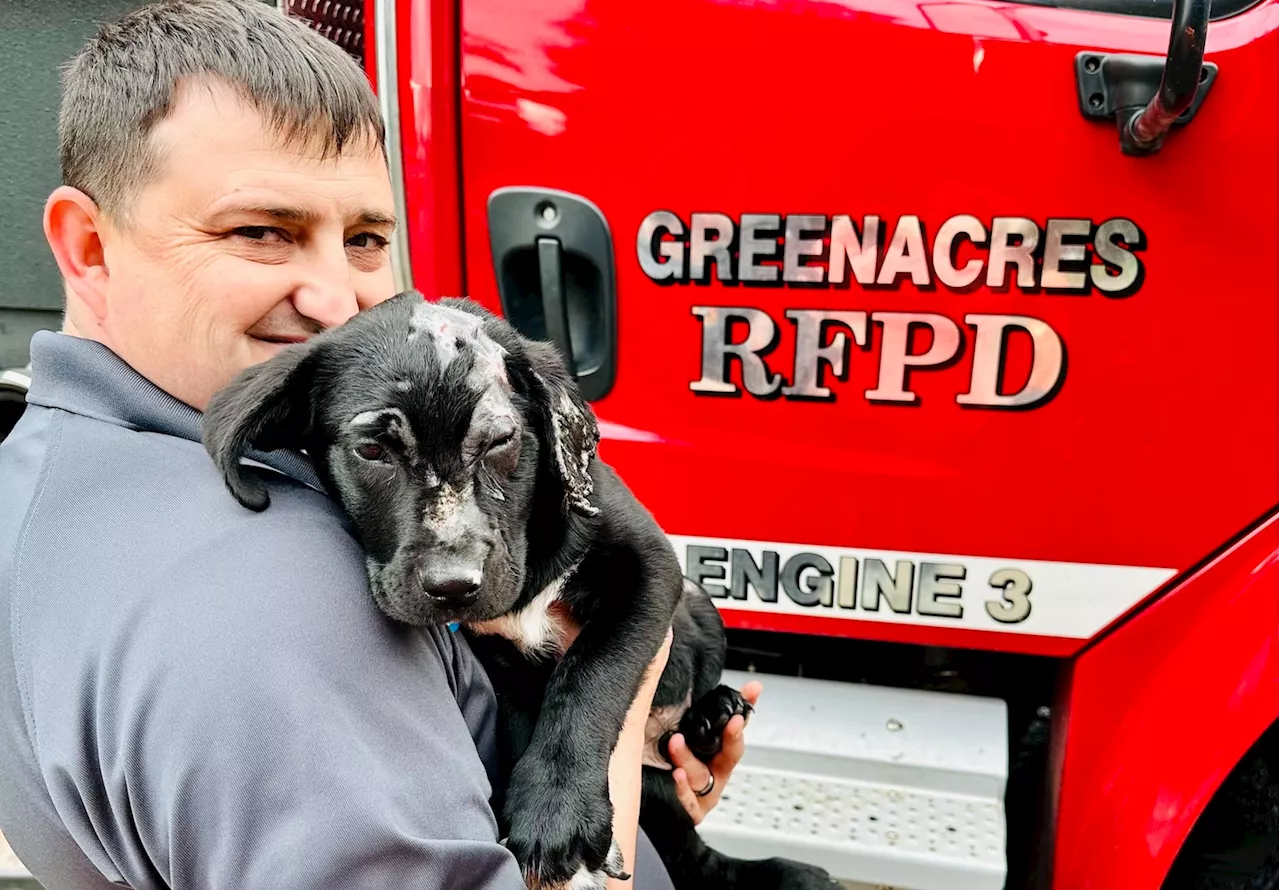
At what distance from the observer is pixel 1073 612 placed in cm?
195

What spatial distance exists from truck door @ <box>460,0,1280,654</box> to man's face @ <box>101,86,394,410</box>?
71cm

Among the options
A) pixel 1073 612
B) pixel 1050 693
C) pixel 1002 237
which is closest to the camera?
pixel 1002 237

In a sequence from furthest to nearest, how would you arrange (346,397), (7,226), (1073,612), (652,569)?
(7,226), (1073,612), (652,569), (346,397)

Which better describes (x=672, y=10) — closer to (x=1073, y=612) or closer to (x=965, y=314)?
(x=965, y=314)

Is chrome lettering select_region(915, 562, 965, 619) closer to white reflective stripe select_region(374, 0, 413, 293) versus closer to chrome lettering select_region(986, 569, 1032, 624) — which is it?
chrome lettering select_region(986, 569, 1032, 624)

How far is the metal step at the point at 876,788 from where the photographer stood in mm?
A: 1966

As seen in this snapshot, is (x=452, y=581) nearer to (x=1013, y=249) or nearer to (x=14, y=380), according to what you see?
(x=1013, y=249)

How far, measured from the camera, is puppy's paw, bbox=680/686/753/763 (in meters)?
1.95

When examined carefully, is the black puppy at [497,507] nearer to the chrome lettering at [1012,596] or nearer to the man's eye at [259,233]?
the man's eye at [259,233]

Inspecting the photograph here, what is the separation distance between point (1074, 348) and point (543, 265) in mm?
1040

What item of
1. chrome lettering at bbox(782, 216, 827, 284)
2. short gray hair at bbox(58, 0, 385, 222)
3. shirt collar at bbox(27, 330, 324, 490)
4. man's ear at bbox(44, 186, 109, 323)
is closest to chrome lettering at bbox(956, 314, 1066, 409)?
chrome lettering at bbox(782, 216, 827, 284)

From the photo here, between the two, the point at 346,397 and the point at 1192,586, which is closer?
the point at 346,397

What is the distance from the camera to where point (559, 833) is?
133 cm

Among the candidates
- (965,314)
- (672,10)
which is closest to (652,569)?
(965,314)
